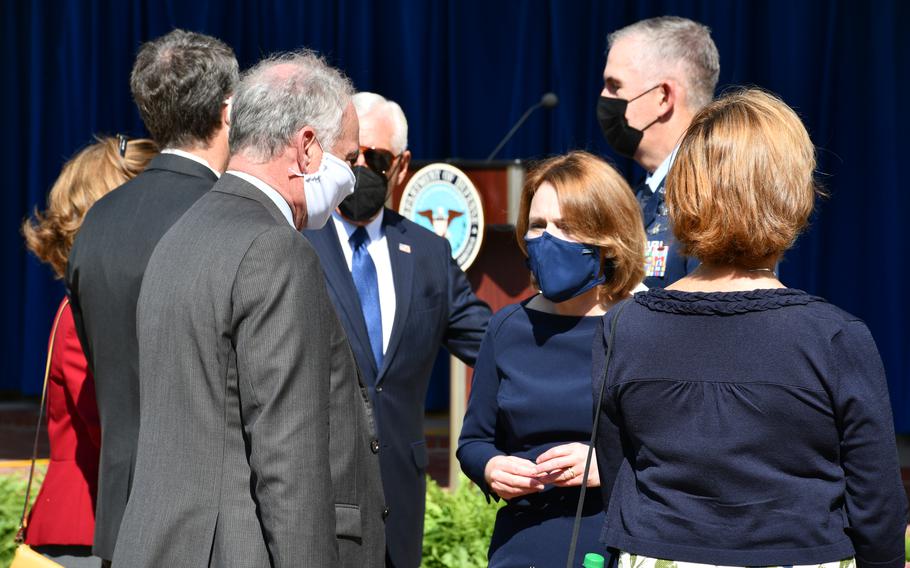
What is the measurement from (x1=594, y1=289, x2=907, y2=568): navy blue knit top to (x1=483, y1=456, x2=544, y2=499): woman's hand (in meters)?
0.58

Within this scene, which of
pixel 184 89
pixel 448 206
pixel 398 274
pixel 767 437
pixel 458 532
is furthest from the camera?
pixel 448 206

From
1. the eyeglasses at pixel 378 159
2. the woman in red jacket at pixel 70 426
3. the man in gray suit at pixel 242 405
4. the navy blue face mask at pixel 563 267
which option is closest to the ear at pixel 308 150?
the man in gray suit at pixel 242 405

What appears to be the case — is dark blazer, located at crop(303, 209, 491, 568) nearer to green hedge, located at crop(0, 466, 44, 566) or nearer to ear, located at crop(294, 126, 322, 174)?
ear, located at crop(294, 126, 322, 174)

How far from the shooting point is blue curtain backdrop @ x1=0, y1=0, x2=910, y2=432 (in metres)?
7.07

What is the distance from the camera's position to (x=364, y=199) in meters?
3.21

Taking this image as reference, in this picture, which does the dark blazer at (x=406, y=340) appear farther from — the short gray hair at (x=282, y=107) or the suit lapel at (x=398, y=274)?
the short gray hair at (x=282, y=107)

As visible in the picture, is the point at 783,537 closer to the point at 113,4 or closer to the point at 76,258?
the point at 76,258

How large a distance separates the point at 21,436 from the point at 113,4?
3184mm

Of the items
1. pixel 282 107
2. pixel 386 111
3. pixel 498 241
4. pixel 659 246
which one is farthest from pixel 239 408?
pixel 498 241

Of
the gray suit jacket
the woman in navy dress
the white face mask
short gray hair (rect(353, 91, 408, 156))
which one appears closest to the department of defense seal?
short gray hair (rect(353, 91, 408, 156))

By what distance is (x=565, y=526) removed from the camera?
2.43 metres

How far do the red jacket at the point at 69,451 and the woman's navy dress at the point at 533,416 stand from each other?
0.97m

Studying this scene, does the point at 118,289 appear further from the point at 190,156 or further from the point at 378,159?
the point at 378,159

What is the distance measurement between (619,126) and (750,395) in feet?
5.61
